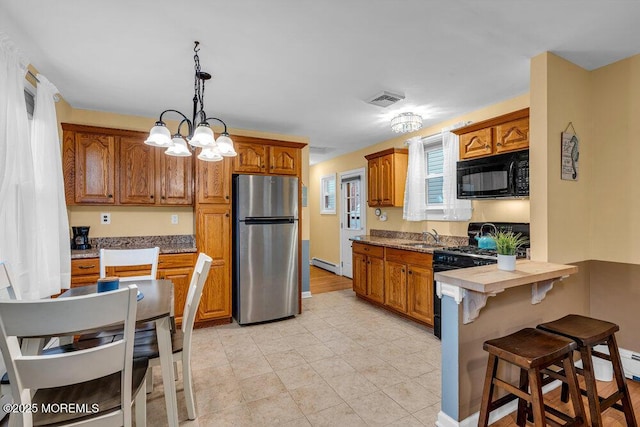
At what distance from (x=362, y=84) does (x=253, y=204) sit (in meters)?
1.75

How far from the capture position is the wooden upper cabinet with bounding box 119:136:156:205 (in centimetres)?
338

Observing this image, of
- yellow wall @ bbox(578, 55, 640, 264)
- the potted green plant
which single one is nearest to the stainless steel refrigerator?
the potted green plant

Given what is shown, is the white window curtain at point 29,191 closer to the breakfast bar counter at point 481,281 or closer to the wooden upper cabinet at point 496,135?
the breakfast bar counter at point 481,281

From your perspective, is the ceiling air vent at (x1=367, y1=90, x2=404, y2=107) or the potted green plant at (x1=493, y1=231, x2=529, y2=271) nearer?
the potted green plant at (x1=493, y1=231, x2=529, y2=271)

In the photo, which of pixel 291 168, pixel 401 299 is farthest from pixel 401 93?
pixel 401 299

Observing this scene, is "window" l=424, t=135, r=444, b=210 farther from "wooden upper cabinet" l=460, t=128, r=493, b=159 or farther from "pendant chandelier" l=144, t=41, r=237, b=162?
"pendant chandelier" l=144, t=41, r=237, b=162

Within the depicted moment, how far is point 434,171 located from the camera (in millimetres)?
4066

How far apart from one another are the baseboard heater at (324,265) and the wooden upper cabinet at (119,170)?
11.5 ft

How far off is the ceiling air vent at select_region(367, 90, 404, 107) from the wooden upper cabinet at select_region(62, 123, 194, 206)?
224 centimetres

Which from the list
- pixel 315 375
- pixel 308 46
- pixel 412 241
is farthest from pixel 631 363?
pixel 308 46

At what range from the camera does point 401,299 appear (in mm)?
3635

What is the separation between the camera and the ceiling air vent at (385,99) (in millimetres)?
2954

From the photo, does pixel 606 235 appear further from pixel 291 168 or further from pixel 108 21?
pixel 108 21

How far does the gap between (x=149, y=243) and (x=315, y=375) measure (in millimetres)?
2533
